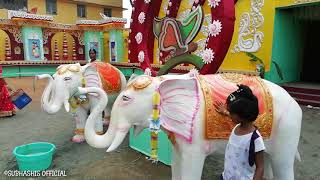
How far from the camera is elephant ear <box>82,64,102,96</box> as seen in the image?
4434 mm

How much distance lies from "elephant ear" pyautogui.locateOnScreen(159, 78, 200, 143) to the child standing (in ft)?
1.42

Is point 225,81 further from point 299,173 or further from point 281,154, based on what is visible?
point 299,173

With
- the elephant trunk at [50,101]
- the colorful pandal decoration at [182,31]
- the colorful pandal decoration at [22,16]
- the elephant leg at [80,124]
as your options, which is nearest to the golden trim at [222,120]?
the colorful pandal decoration at [182,31]

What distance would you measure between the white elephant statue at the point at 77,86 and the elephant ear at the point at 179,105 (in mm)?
1818

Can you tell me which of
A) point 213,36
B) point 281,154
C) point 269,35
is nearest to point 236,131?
point 281,154

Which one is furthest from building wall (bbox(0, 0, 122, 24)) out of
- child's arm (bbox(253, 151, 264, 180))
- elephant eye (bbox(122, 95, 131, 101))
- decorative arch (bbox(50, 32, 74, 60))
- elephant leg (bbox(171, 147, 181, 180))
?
child's arm (bbox(253, 151, 264, 180))

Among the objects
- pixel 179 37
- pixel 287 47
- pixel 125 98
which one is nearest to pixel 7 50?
pixel 287 47

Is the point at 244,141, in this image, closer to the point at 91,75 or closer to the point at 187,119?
the point at 187,119

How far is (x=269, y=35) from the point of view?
341 inches

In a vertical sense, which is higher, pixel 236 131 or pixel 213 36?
pixel 213 36

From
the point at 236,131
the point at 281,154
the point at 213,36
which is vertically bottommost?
the point at 281,154

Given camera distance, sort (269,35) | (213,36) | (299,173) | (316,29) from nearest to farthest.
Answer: (213,36) → (299,173) → (269,35) → (316,29)

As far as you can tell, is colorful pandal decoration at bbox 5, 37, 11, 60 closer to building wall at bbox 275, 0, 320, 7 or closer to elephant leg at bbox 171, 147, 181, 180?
building wall at bbox 275, 0, 320, 7

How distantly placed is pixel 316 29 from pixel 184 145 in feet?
32.0
